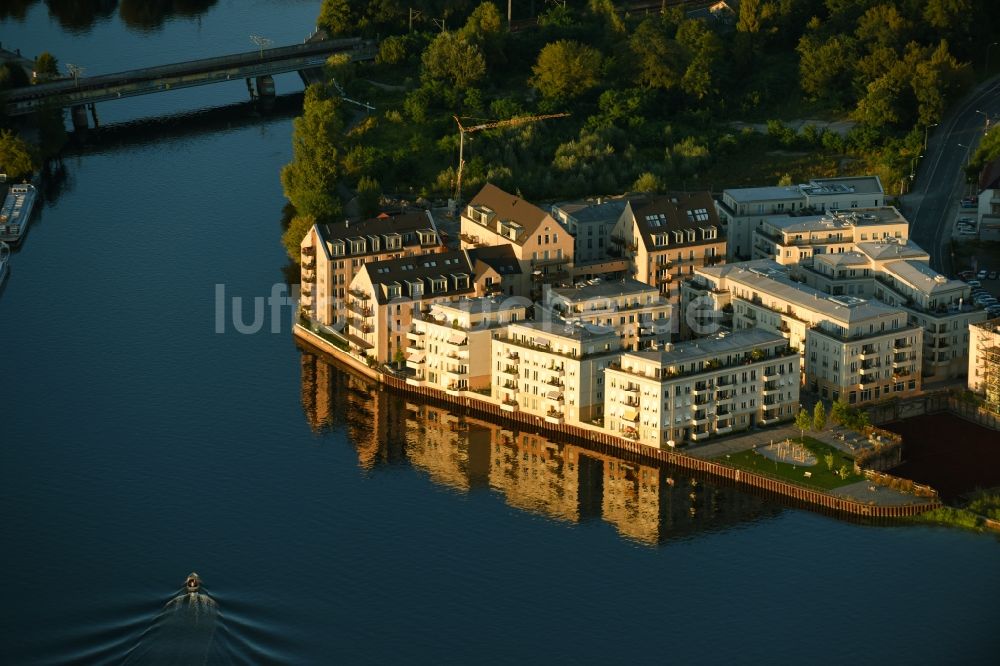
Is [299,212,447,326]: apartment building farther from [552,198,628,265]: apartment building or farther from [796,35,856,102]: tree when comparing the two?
[796,35,856,102]: tree

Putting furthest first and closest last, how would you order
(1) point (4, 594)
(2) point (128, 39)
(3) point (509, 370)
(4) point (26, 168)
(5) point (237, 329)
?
(2) point (128, 39) → (4) point (26, 168) → (5) point (237, 329) → (3) point (509, 370) → (1) point (4, 594)

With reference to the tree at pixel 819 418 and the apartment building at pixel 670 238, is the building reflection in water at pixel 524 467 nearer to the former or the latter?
the tree at pixel 819 418

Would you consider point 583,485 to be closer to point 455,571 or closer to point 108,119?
point 455,571

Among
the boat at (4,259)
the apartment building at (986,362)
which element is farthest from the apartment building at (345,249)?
the apartment building at (986,362)

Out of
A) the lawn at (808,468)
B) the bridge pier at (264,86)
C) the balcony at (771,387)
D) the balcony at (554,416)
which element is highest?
the bridge pier at (264,86)

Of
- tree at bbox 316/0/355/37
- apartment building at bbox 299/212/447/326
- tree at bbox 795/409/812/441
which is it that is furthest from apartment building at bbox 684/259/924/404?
tree at bbox 316/0/355/37

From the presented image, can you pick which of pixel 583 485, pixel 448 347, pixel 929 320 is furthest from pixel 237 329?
pixel 929 320
